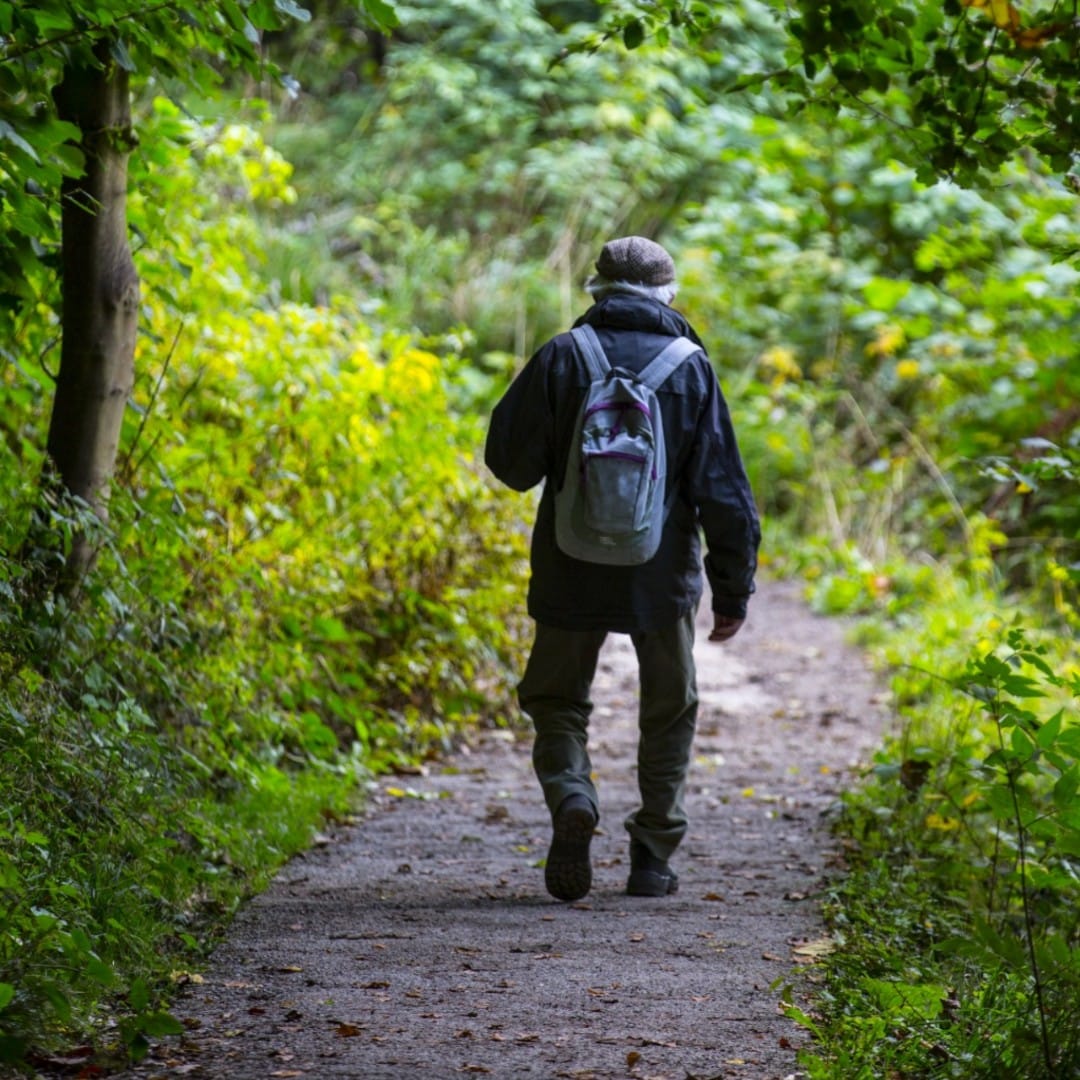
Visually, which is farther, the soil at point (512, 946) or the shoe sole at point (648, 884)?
the shoe sole at point (648, 884)

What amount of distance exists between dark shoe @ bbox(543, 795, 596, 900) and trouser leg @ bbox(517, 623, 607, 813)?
0.10 metres

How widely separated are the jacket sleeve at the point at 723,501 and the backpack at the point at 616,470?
127 millimetres

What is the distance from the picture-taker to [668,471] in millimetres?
→ 4543

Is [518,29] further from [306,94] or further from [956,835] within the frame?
[956,835]

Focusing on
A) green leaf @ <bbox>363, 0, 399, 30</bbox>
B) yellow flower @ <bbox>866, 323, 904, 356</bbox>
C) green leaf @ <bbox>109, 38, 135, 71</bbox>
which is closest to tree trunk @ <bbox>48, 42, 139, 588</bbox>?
green leaf @ <bbox>109, 38, 135, 71</bbox>

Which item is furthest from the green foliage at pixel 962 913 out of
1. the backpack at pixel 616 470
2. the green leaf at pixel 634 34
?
the green leaf at pixel 634 34

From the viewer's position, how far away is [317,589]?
Result: 20.8 ft

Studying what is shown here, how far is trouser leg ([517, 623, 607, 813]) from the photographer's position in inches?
183

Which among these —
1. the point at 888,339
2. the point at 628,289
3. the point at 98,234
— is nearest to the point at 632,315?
the point at 628,289

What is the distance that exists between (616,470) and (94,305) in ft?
5.35

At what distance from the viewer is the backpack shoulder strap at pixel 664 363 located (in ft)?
14.7

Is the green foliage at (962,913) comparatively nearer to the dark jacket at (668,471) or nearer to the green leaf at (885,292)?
the dark jacket at (668,471)

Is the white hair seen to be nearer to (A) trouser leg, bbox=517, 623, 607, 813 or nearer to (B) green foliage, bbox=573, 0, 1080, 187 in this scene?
(B) green foliage, bbox=573, 0, 1080, 187

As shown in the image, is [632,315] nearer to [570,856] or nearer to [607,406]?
[607,406]
